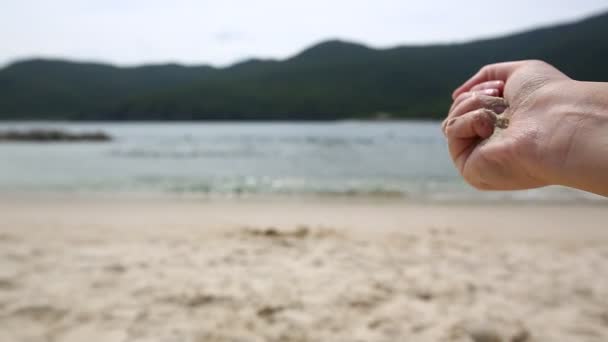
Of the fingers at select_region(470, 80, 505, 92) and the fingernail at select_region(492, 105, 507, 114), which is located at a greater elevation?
the fingers at select_region(470, 80, 505, 92)

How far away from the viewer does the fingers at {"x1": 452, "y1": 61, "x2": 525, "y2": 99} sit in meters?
2.02

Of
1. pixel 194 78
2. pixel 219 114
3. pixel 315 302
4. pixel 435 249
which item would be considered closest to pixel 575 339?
pixel 315 302

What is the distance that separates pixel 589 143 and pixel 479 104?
623 mm

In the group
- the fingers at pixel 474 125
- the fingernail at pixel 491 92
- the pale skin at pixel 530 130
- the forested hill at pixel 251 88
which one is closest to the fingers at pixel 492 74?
the pale skin at pixel 530 130

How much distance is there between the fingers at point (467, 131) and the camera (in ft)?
5.91

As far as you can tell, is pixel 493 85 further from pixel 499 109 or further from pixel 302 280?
pixel 302 280

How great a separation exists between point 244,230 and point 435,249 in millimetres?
2532

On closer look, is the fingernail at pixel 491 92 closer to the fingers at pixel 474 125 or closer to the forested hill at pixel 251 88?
the fingers at pixel 474 125

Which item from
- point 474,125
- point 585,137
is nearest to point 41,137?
point 474,125

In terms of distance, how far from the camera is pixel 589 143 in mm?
1345

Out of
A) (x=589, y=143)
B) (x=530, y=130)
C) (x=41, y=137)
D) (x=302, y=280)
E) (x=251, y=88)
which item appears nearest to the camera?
(x=589, y=143)

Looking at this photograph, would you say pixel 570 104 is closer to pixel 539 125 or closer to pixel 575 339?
pixel 539 125

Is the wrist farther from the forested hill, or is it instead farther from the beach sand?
the forested hill

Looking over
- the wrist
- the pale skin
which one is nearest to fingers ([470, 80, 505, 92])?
the pale skin
